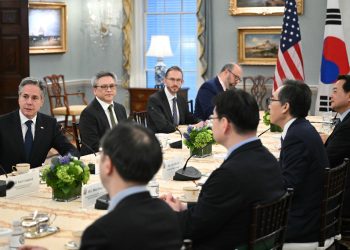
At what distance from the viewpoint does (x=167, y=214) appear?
224 centimetres

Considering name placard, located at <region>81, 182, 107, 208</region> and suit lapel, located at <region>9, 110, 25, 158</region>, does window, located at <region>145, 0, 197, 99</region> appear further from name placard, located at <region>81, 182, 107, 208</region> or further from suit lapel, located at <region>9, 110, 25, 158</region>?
name placard, located at <region>81, 182, 107, 208</region>

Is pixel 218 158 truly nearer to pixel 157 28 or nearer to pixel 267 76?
pixel 267 76

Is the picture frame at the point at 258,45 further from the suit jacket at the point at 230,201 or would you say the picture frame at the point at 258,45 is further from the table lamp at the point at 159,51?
the suit jacket at the point at 230,201

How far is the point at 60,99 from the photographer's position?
37.2ft

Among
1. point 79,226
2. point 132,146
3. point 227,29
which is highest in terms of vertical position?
point 227,29

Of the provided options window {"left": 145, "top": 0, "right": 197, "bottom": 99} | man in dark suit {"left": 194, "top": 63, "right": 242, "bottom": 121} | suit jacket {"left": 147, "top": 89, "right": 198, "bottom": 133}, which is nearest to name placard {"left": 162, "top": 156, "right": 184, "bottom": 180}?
suit jacket {"left": 147, "top": 89, "right": 198, "bottom": 133}

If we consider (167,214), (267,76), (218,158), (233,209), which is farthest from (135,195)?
(267,76)

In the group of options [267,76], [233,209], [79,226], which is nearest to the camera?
[233,209]

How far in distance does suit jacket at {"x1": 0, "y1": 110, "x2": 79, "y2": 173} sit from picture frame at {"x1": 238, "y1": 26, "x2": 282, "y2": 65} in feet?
20.0

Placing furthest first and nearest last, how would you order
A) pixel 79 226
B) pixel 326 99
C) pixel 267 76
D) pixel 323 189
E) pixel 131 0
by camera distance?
pixel 131 0 < pixel 267 76 < pixel 326 99 < pixel 323 189 < pixel 79 226

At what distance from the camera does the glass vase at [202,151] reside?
5.16m

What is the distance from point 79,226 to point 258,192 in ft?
2.93

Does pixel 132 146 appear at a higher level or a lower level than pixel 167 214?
higher

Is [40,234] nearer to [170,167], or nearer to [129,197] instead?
[129,197]
